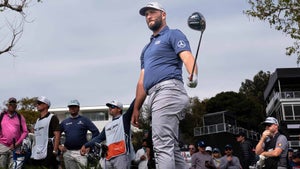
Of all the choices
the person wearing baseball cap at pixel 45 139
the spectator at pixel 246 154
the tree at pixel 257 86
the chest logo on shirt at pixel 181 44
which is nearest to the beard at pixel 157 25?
the chest logo on shirt at pixel 181 44

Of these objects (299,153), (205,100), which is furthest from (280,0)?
(205,100)

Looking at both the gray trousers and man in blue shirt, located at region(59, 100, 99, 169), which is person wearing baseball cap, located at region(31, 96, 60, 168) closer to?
man in blue shirt, located at region(59, 100, 99, 169)

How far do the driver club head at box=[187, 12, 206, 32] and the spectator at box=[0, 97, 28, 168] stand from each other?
17.6ft

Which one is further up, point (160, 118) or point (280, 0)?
point (280, 0)

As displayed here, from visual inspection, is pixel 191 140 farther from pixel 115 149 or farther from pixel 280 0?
pixel 115 149

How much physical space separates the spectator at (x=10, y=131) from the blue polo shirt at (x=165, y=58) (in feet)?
16.1

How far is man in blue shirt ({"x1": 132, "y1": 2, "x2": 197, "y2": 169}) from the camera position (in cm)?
436

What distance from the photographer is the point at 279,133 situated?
24.1ft

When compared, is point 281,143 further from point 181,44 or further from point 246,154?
point 246,154

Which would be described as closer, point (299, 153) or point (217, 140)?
point (299, 153)

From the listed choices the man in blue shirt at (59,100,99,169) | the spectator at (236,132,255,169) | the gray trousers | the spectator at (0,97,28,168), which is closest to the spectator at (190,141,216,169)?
the spectator at (236,132,255,169)

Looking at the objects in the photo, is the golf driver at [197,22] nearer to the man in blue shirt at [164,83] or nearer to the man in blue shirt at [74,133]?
the man in blue shirt at [164,83]

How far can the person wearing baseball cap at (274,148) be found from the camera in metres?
7.01

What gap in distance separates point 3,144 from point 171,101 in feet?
18.1
